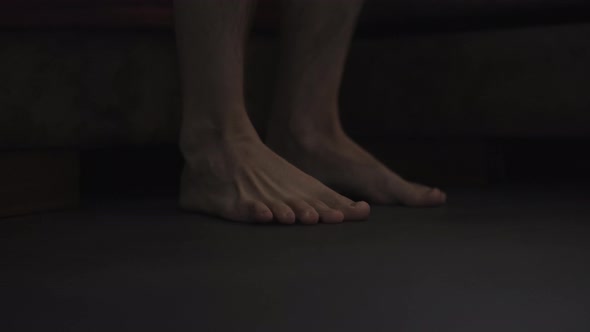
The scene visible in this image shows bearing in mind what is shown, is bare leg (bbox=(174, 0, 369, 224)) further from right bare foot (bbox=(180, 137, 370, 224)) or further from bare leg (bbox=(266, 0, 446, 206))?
bare leg (bbox=(266, 0, 446, 206))

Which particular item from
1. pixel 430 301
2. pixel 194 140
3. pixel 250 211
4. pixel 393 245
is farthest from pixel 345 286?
pixel 194 140

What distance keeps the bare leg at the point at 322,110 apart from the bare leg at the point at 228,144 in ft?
0.36

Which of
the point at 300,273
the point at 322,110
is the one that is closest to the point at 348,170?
the point at 322,110

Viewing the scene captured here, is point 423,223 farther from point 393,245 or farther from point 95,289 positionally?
point 95,289

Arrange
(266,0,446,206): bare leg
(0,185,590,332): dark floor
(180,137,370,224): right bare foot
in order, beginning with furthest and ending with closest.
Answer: (266,0,446,206): bare leg
(180,137,370,224): right bare foot
(0,185,590,332): dark floor

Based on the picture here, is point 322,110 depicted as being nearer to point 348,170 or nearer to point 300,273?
point 348,170

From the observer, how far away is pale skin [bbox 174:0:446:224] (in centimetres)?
100

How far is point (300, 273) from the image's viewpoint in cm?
71

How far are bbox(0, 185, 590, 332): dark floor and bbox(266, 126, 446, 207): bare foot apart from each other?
0.05 meters

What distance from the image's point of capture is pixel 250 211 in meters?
0.98

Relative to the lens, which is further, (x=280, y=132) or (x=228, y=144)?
(x=280, y=132)

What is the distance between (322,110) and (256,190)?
218 millimetres

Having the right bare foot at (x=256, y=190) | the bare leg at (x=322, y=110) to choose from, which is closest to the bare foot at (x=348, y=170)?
the bare leg at (x=322, y=110)

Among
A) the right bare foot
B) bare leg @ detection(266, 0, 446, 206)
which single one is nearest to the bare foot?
bare leg @ detection(266, 0, 446, 206)
